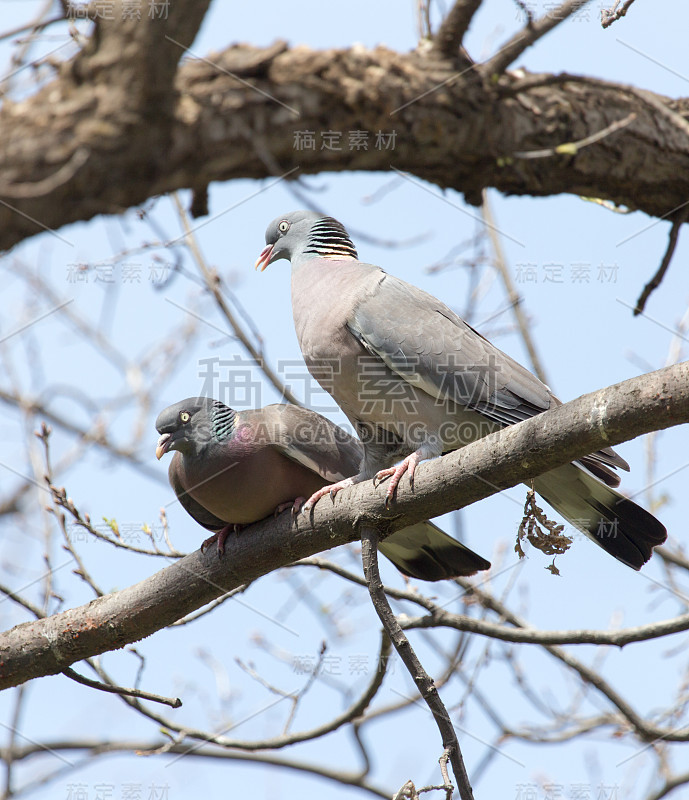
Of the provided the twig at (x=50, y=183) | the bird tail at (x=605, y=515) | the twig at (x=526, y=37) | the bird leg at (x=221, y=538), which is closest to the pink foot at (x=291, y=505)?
the bird leg at (x=221, y=538)

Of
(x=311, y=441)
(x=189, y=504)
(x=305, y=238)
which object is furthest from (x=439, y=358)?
(x=189, y=504)

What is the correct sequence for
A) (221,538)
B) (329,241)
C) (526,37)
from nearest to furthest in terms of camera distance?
(221,538) < (526,37) < (329,241)

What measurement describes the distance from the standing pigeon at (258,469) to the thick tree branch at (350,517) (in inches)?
6.0

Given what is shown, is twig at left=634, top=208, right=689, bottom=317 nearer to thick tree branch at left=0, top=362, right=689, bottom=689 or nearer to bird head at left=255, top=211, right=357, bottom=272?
bird head at left=255, top=211, right=357, bottom=272

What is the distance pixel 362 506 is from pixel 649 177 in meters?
2.45

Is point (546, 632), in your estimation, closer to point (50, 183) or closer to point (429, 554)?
point (429, 554)

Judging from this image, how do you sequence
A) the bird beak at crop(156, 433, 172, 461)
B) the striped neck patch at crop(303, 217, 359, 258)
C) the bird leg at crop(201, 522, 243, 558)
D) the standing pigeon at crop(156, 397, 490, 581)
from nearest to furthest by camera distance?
the bird leg at crop(201, 522, 243, 558)
the standing pigeon at crop(156, 397, 490, 581)
the bird beak at crop(156, 433, 172, 461)
the striped neck patch at crop(303, 217, 359, 258)

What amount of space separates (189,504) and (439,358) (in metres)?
1.29

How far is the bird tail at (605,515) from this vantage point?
3.35 m

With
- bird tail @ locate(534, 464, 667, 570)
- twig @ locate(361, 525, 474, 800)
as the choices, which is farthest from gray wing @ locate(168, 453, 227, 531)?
bird tail @ locate(534, 464, 667, 570)

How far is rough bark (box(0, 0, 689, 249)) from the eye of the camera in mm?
2920

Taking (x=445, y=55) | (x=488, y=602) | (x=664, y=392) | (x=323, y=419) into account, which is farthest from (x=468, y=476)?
(x=445, y=55)

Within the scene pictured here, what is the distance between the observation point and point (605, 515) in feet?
11.3

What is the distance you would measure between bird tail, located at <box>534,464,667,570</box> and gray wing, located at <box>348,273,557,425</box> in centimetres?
33
